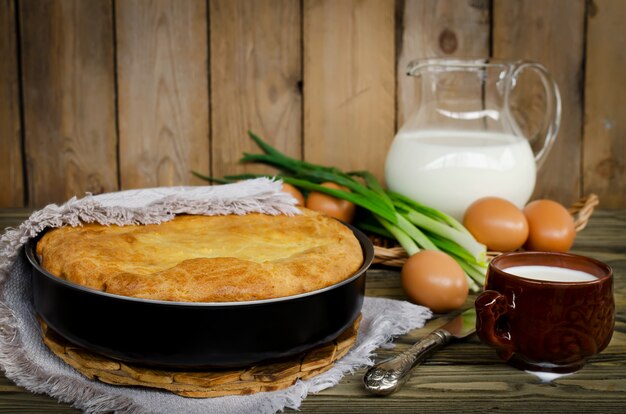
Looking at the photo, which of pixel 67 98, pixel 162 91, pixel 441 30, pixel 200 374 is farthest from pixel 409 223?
pixel 67 98

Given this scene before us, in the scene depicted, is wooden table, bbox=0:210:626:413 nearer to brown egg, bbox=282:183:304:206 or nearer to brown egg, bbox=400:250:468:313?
brown egg, bbox=400:250:468:313

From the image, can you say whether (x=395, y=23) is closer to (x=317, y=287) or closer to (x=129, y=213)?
(x=129, y=213)

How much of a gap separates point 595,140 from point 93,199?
1397 millimetres

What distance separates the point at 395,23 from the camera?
1769 mm

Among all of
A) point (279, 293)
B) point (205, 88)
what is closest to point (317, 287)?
point (279, 293)

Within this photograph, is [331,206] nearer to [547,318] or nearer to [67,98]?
[547,318]

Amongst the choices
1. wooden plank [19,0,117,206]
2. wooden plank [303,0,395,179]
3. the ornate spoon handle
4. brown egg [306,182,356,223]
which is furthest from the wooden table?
wooden plank [19,0,117,206]

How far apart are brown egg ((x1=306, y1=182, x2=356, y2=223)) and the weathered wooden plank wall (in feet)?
1.52

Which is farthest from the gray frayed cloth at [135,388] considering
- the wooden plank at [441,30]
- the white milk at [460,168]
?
the wooden plank at [441,30]

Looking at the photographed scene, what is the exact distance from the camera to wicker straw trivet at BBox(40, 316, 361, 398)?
0.74 m

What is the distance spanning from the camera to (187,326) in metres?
0.70

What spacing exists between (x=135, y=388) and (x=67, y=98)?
1200mm

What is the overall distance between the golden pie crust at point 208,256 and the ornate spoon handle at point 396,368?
0.11m

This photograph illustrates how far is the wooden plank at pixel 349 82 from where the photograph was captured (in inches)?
69.4
